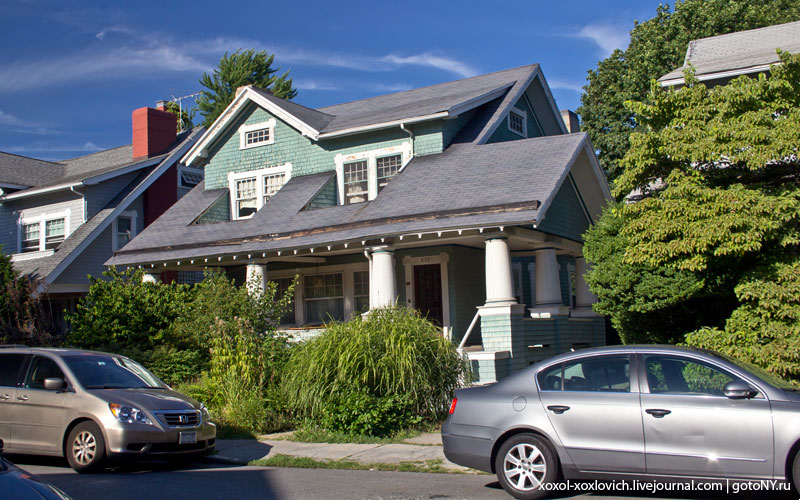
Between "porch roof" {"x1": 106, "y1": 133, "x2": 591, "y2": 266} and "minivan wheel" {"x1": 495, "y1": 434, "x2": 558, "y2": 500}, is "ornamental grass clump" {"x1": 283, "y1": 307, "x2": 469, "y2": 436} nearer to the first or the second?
"porch roof" {"x1": 106, "y1": 133, "x2": 591, "y2": 266}

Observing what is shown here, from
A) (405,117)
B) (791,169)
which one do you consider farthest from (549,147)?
(791,169)

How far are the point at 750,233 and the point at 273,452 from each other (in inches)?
296

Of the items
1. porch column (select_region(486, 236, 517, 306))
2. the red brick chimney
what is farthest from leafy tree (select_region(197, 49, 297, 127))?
porch column (select_region(486, 236, 517, 306))

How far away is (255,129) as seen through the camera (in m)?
22.3

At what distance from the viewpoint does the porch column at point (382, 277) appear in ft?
53.0

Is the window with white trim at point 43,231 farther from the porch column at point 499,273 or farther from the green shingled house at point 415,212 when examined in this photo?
the porch column at point 499,273

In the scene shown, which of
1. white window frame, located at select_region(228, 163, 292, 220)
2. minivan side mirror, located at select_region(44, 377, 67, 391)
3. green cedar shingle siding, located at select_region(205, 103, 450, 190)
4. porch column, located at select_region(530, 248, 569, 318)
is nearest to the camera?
minivan side mirror, located at select_region(44, 377, 67, 391)

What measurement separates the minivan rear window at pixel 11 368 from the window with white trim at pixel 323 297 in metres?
10.8

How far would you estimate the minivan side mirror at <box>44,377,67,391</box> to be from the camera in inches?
368

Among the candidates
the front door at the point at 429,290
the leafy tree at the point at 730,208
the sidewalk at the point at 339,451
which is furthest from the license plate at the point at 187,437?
the front door at the point at 429,290

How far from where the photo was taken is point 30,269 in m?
24.1

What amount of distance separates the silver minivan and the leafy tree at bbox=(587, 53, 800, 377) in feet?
24.2

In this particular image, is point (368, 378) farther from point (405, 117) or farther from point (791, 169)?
point (405, 117)

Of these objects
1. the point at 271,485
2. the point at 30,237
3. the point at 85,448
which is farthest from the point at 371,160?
the point at 30,237
